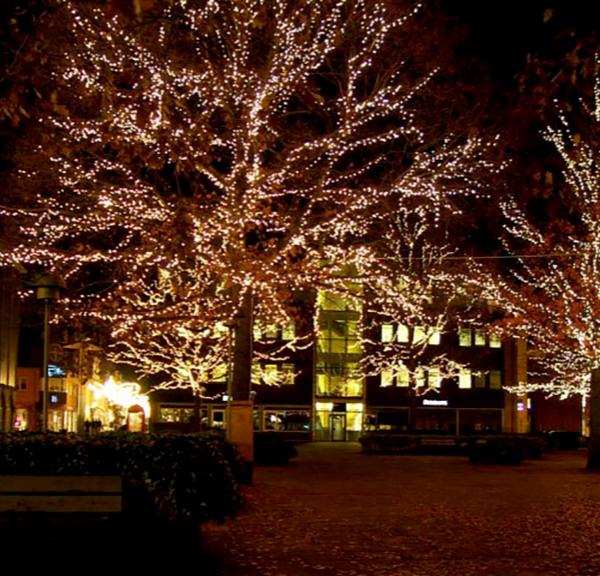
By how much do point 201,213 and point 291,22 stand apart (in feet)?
13.3

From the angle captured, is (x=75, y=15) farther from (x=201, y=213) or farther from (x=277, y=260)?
(x=277, y=260)

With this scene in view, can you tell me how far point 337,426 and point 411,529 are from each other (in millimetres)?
51962

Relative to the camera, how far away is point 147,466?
10.1 metres

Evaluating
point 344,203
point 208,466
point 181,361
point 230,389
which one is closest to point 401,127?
point 344,203

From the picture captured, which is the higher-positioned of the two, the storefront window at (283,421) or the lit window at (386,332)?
the lit window at (386,332)

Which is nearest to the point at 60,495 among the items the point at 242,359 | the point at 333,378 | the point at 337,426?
the point at 242,359

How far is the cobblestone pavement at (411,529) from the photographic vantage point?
33.0 ft

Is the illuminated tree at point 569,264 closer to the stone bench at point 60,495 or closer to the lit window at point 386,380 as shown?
the stone bench at point 60,495

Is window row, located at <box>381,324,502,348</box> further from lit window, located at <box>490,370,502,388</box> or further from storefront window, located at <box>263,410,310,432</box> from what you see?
storefront window, located at <box>263,410,310,432</box>

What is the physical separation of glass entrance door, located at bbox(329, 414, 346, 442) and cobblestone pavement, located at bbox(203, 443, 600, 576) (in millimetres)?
42236

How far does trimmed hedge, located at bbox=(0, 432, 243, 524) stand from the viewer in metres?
9.77

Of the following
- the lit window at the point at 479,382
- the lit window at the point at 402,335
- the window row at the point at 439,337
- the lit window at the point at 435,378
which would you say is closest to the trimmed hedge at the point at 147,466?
the lit window at the point at 435,378

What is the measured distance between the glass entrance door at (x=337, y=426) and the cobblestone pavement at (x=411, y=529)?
4224cm

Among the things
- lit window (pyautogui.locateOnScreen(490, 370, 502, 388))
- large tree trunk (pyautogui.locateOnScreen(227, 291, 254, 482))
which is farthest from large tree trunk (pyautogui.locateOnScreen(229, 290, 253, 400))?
lit window (pyautogui.locateOnScreen(490, 370, 502, 388))
